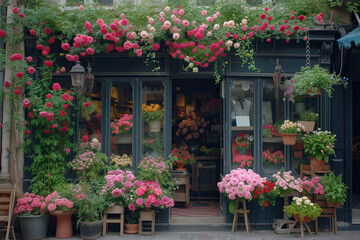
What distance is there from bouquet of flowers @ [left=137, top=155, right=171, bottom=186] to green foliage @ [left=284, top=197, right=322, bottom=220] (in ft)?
9.26

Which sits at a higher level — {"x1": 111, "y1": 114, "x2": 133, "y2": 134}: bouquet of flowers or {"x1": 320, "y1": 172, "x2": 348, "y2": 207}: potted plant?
{"x1": 111, "y1": 114, "x2": 133, "y2": 134}: bouquet of flowers

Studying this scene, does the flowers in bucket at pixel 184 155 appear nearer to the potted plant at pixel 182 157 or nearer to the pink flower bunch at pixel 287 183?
the potted plant at pixel 182 157

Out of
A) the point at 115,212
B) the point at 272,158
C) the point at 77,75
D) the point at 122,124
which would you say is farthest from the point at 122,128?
the point at 272,158

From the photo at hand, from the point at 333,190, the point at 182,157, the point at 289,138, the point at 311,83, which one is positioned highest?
the point at 311,83

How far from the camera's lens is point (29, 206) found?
7777mm

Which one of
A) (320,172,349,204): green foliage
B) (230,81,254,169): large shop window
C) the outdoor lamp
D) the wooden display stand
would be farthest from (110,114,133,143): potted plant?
(320,172,349,204): green foliage

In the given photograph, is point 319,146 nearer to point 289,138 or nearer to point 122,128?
point 289,138

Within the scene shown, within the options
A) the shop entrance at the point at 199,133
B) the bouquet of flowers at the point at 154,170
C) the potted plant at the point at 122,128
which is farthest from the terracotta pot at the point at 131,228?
the shop entrance at the point at 199,133

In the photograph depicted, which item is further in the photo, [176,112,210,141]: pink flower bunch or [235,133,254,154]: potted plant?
[176,112,210,141]: pink flower bunch

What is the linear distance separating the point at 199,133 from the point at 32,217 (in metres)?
5.89

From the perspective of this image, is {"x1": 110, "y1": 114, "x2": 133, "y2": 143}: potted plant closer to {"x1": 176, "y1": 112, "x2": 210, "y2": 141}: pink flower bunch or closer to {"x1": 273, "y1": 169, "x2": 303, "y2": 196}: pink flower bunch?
{"x1": 176, "y1": 112, "x2": 210, "y2": 141}: pink flower bunch

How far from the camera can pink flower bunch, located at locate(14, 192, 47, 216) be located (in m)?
7.74

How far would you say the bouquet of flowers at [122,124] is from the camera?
8.84 metres

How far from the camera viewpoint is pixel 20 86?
27.0ft
